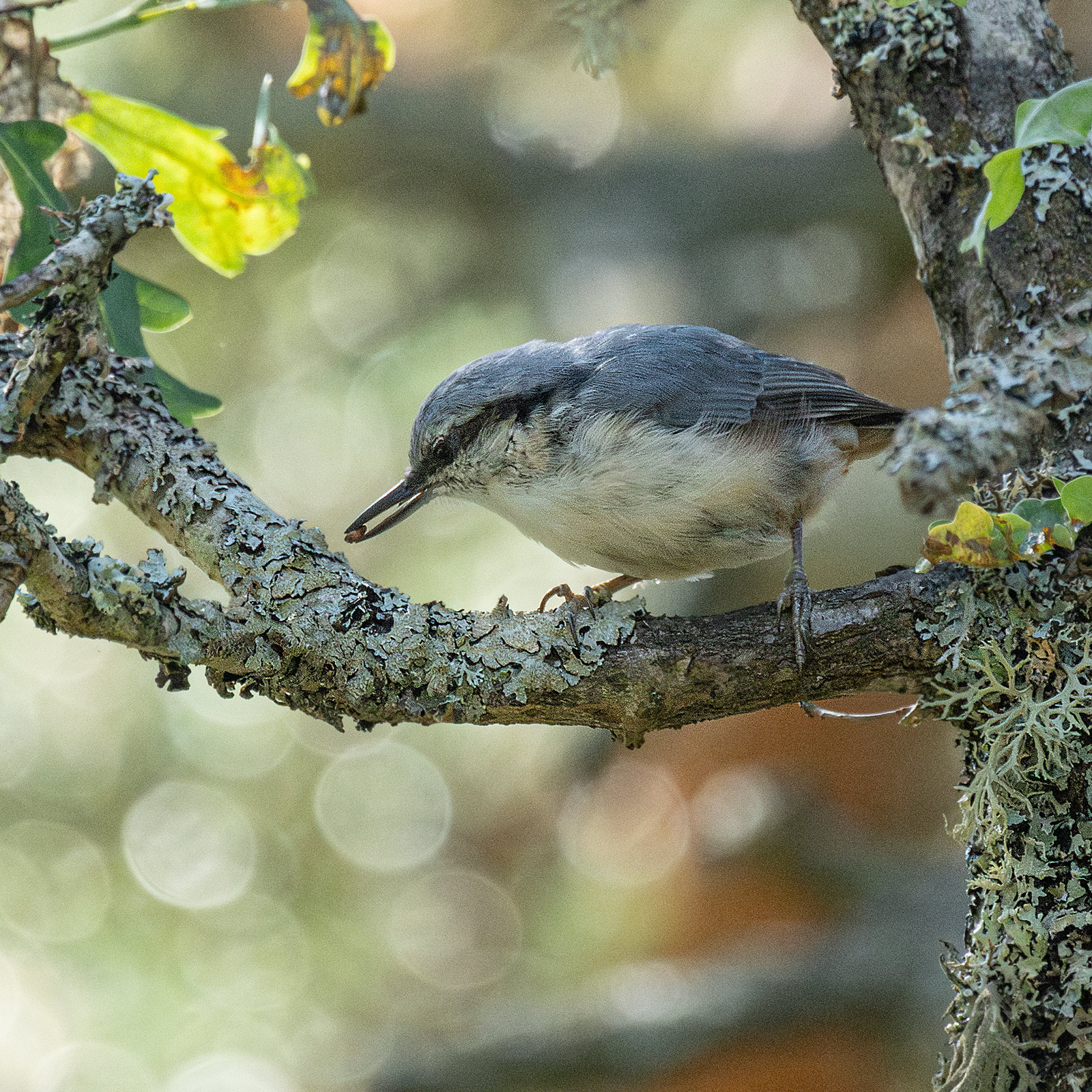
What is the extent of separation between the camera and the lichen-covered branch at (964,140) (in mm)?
1496

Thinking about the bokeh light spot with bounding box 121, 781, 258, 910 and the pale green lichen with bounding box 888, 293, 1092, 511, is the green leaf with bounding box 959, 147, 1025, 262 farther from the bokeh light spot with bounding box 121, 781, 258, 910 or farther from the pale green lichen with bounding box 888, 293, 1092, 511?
the bokeh light spot with bounding box 121, 781, 258, 910

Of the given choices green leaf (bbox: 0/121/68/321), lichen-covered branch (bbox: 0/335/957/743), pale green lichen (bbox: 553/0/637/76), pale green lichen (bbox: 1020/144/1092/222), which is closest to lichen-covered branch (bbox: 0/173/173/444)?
lichen-covered branch (bbox: 0/335/957/743)

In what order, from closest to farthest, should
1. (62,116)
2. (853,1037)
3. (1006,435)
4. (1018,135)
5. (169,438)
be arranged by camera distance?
1. (1006,435)
2. (1018,135)
3. (169,438)
4. (62,116)
5. (853,1037)

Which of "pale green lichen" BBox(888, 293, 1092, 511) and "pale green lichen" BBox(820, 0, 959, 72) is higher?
"pale green lichen" BBox(820, 0, 959, 72)

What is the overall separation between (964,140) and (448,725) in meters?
2.00

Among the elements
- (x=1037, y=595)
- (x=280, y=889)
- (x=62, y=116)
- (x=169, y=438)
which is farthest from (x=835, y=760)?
(x=62, y=116)

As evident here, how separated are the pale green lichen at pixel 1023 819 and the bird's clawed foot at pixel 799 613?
0.15 m

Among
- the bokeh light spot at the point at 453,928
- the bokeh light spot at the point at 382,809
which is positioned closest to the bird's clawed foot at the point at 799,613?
the bokeh light spot at the point at 382,809

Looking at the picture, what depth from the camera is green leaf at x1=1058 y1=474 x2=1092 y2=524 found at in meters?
1.12

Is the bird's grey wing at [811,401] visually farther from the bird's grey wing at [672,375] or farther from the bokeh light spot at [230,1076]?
the bokeh light spot at [230,1076]

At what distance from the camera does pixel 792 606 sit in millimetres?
1437

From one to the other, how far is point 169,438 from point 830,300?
207cm

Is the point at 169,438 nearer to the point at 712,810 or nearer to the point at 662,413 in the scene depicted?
the point at 662,413

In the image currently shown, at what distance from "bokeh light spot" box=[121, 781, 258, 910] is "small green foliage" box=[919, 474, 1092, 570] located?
233cm
